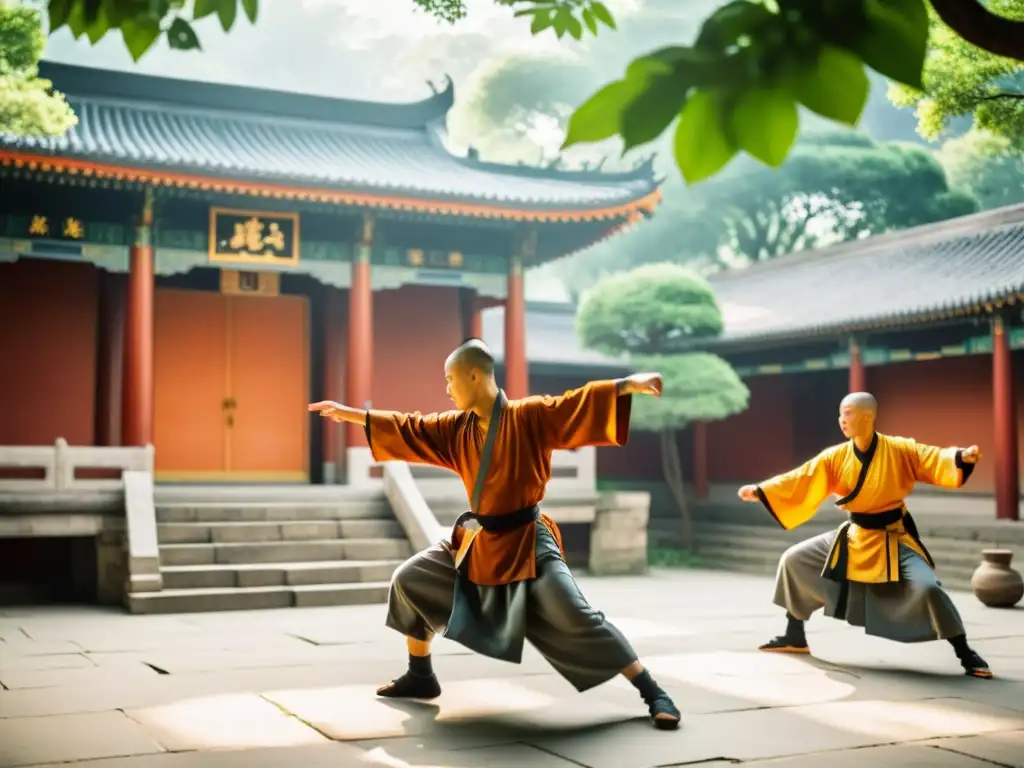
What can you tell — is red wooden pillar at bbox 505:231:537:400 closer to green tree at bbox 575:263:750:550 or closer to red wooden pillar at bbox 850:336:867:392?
green tree at bbox 575:263:750:550

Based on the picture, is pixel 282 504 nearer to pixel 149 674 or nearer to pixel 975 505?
pixel 149 674

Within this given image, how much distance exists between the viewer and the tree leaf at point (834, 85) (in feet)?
5.46

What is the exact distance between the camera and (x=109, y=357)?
40.9ft

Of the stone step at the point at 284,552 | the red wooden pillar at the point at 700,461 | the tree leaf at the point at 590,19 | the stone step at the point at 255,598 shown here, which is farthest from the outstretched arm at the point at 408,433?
the red wooden pillar at the point at 700,461

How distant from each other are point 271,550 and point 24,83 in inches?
188

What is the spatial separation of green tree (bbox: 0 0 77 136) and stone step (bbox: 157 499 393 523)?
3.68 meters

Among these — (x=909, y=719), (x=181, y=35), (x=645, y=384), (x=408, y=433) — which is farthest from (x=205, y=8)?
(x=909, y=719)

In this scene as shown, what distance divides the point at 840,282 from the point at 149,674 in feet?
50.0

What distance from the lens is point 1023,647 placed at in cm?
679

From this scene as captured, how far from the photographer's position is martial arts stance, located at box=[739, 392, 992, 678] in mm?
5707

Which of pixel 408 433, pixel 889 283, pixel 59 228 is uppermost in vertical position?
pixel 889 283

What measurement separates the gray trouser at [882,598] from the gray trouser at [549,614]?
204 cm

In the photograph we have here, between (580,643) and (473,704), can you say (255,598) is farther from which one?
(580,643)

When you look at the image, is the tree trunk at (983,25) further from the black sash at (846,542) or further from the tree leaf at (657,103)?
the black sash at (846,542)
